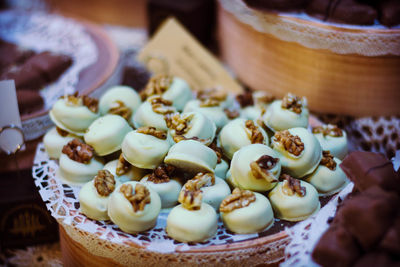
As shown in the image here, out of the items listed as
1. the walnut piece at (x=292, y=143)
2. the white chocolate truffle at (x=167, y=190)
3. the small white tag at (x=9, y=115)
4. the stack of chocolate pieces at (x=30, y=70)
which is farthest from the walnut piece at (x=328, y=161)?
the stack of chocolate pieces at (x=30, y=70)

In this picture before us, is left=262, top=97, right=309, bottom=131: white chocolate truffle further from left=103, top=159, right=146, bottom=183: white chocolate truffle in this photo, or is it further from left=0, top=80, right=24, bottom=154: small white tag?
left=0, top=80, right=24, bottom=154: small white tag

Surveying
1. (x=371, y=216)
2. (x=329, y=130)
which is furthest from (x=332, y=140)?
(x=371, y=216)

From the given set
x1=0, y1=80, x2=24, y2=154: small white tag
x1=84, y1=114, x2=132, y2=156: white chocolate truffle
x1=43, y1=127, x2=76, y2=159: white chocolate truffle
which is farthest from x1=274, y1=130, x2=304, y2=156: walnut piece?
x1=0, y1=80, x2=24, y2=154: small white tag

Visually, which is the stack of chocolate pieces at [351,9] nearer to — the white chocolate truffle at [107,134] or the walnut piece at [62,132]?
the white chocolate truffle at [107,134]

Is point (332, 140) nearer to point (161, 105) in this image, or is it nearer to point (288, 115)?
point (288, 115)

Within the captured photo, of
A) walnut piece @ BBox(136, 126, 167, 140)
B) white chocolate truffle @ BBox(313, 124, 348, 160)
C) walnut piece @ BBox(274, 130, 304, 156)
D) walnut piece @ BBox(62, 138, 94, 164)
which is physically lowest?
walnut piece @ BBox(62, 138, 94, 164)

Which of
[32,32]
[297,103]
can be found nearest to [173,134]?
[297,103]
